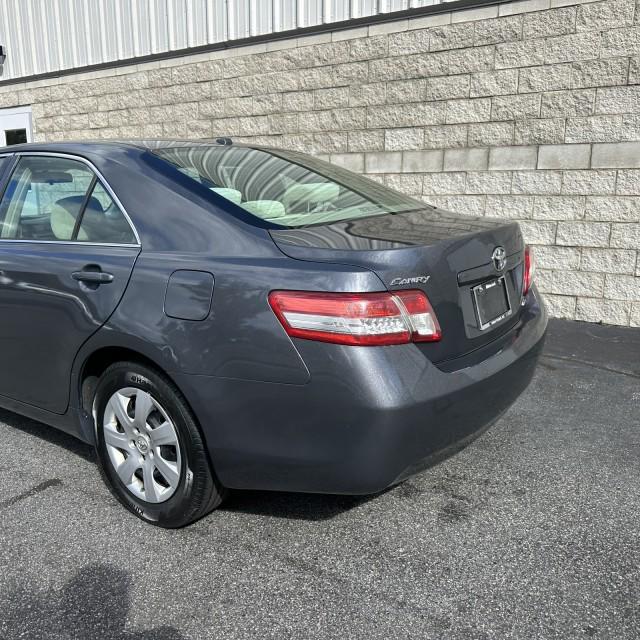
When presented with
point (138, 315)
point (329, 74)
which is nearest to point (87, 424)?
point (138, 315)

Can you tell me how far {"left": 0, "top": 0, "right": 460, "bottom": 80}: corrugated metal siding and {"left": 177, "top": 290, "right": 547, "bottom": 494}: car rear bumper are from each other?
503 centimetres

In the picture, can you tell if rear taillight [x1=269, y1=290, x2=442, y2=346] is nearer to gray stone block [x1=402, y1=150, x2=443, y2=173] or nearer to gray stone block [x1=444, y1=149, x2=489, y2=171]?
gray stone block [x1=444, y1=149, x2=489, y2=171]

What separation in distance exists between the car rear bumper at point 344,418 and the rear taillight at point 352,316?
0.12 ft

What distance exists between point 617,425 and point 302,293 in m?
2.46

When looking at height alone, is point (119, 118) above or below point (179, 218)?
above

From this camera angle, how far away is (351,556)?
2.41 meters

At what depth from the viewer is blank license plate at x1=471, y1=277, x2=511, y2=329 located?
2.47 m

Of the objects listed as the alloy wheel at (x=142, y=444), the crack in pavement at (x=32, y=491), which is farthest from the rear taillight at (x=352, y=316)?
the crack in pavement at (x=32, y=491)

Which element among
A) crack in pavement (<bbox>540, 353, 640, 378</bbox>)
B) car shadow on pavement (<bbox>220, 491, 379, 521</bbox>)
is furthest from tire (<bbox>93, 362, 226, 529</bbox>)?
crack in pavement (<bbox>540, 353, 640, 378</bbox>)

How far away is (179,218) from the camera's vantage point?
2.47m

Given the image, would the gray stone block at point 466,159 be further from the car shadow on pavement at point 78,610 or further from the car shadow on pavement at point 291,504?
the car shadow on pavement at point 78,610

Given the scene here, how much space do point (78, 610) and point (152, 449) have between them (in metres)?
0.63

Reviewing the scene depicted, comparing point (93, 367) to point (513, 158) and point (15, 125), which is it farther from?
point (15, 125)

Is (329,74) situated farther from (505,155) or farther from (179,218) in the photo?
(179,218)
